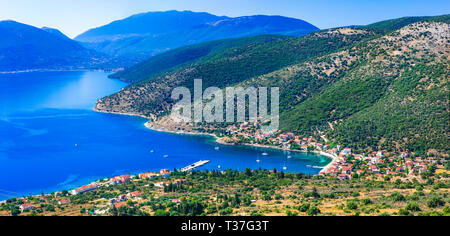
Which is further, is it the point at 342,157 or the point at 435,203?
the point at 342,157

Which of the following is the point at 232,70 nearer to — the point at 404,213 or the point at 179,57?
the point at 179,57

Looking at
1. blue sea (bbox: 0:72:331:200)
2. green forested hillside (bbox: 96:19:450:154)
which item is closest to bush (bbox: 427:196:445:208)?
blue sea (bbox: 0:72:331:200)

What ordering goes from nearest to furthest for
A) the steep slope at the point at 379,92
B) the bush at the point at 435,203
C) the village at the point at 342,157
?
1. the bush at the point at 435,203
2. the village at the point at 342,157
3. the steep slope at the point at 379,92

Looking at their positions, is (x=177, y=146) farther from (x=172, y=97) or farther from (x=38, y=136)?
(x=172, y=97)

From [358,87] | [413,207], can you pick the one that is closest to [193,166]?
[413,207]

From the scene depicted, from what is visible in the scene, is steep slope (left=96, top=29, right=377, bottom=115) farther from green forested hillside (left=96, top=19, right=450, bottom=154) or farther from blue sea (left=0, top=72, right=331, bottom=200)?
blue sea (left=0, top=72, right=331, bottom=200)

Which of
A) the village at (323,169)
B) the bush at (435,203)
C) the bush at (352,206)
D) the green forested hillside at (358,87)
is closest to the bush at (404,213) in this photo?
the bush at (435,203)

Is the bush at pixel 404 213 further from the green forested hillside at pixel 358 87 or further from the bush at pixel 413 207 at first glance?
the green forested hillside at pixel 358 87
